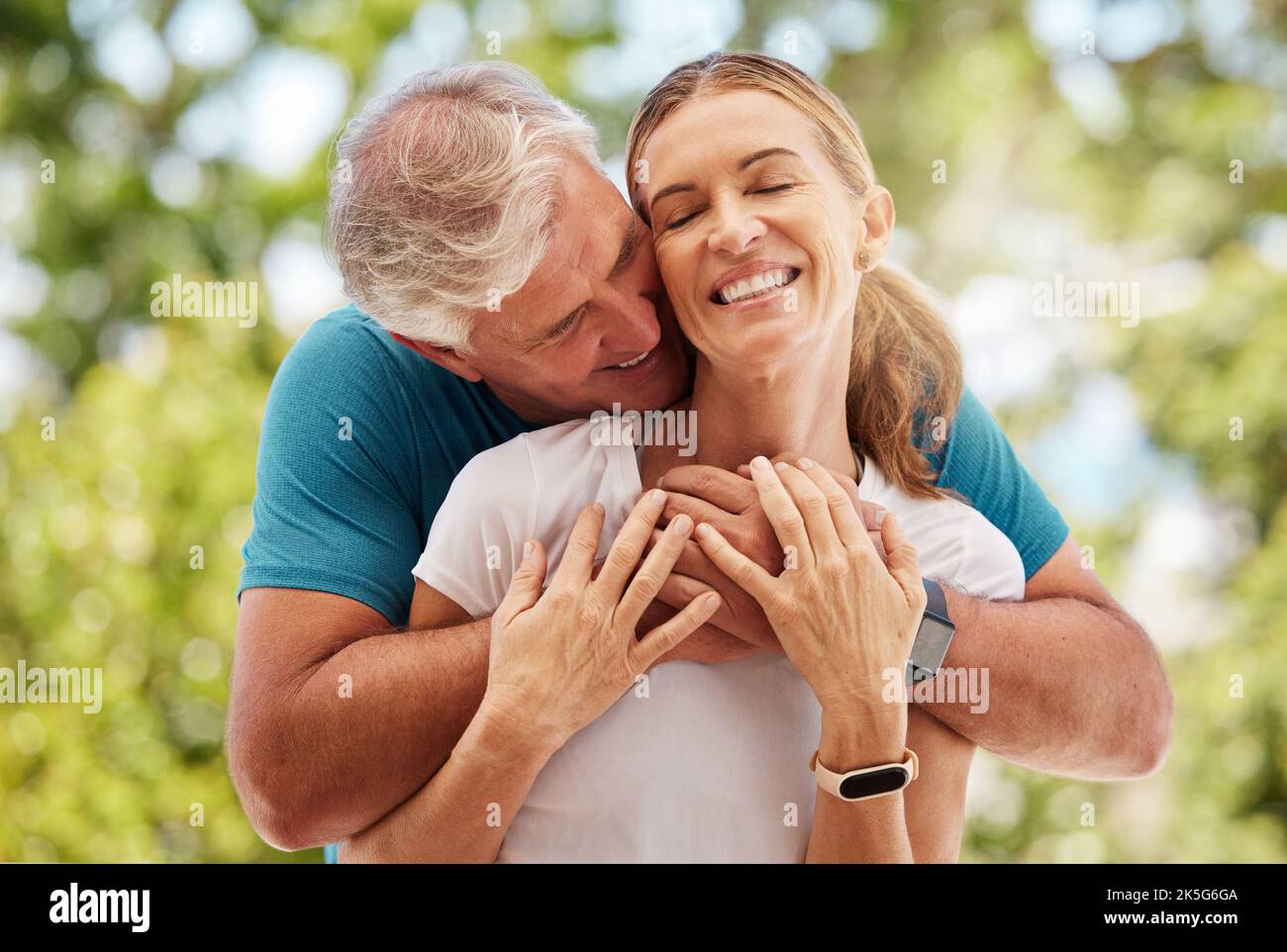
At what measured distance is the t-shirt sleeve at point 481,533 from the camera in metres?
1.58

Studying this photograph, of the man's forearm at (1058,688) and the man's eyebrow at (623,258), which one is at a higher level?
the man's eyebrow at (623,258)

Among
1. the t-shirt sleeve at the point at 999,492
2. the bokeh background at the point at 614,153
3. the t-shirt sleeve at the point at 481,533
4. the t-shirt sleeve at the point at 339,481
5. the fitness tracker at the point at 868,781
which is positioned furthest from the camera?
the bokeh background at the point at 614,153

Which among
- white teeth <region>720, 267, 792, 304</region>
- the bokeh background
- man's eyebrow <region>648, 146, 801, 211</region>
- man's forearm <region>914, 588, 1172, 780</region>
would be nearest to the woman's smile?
white teeth <region>720, 267, 792, 304</region>

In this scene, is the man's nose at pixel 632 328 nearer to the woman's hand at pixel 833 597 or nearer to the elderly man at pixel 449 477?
the elderly man at pixel 449 477

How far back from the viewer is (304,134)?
6121 mm

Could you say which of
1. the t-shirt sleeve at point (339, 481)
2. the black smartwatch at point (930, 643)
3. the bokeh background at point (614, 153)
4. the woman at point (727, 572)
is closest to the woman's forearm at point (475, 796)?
the woman at point (727, 572)

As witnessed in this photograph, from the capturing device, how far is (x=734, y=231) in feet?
4.95

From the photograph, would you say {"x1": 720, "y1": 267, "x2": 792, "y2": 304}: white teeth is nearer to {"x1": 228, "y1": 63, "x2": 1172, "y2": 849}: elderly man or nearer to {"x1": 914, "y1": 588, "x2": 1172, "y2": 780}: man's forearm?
{"x1": 228, "y1": 63, "x2": 1172, "y2": 849}: elderly man

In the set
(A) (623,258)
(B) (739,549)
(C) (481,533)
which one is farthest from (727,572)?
(A) (623,258)

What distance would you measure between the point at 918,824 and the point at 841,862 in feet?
0.49

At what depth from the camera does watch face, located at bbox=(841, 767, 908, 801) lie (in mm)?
1472

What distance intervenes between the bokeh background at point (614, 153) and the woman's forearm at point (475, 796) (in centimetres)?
276
